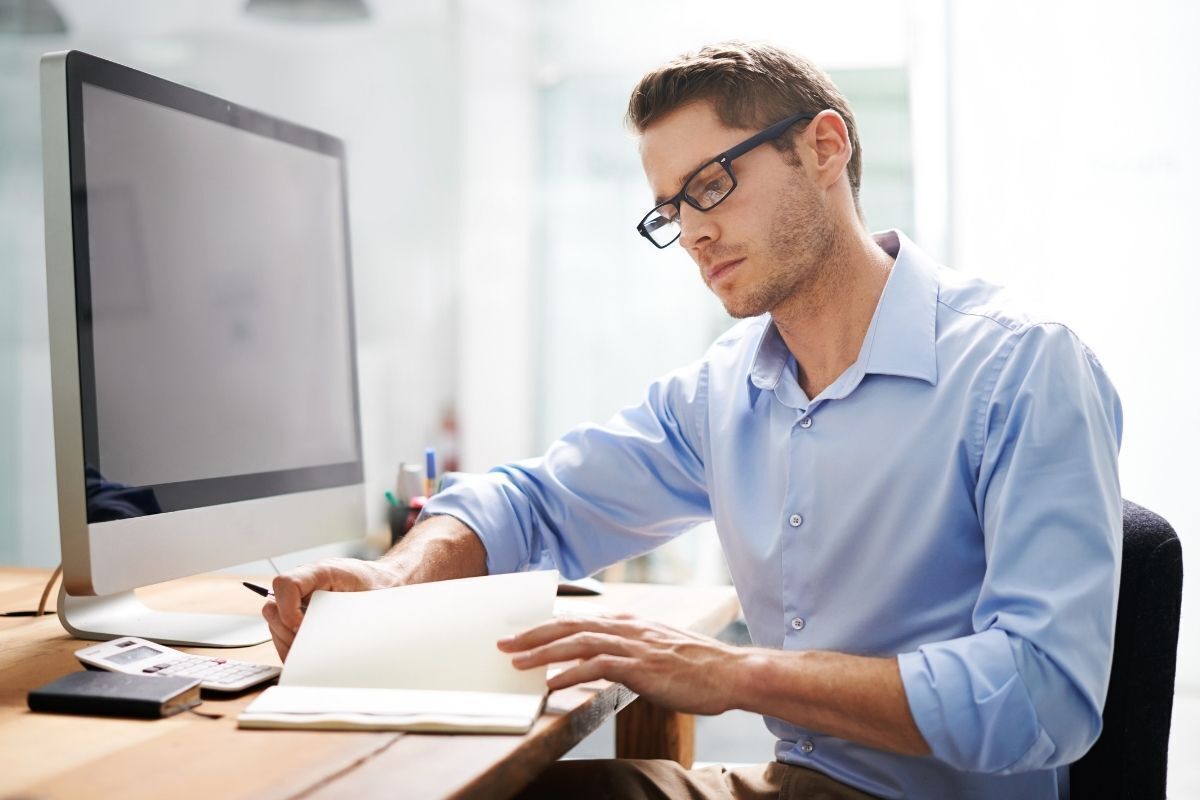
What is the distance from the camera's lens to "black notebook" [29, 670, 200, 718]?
0.96m

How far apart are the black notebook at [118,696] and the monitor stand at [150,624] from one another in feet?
0.70

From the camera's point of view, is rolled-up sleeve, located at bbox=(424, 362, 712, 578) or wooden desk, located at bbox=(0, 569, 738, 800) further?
rolled-up sleeve, located at bbox=(424, 362, 712, 578)

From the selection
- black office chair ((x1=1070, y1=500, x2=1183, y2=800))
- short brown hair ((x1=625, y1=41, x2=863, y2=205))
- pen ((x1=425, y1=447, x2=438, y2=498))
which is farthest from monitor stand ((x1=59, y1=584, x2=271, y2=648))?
→ black office chair ((x1=1070, y1=500, x2=1183, y2=800))

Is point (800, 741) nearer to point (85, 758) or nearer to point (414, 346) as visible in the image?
point (85, 758)

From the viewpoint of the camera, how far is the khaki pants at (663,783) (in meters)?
1.17

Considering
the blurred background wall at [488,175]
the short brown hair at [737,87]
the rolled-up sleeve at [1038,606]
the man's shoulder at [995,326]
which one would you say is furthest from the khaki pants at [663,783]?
the blurred background wall at [488,175]

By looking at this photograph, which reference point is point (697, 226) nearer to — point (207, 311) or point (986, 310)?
point (986, 310)

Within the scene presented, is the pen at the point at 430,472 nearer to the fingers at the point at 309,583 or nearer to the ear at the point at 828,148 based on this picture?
the fingers at the point at 309,583

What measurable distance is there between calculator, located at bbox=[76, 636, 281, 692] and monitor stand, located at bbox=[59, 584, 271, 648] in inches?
3.8

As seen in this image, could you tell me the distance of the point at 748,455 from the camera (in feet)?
4.45

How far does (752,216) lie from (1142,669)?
649mm

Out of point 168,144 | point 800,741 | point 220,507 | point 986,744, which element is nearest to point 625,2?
point 168,144

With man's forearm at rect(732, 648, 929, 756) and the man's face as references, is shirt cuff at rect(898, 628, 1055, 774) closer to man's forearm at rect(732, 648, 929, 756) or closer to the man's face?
man's forearm at rect(732, 648, 929, 756)

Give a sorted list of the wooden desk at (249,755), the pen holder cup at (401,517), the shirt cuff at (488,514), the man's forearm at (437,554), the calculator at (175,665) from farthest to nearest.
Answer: the pen holder cup at (401,517) → the shirt cuff at (488,514) → the man's forearm at (437,554) → the calculator at (175,665) → the wooden desk at (249,755)
